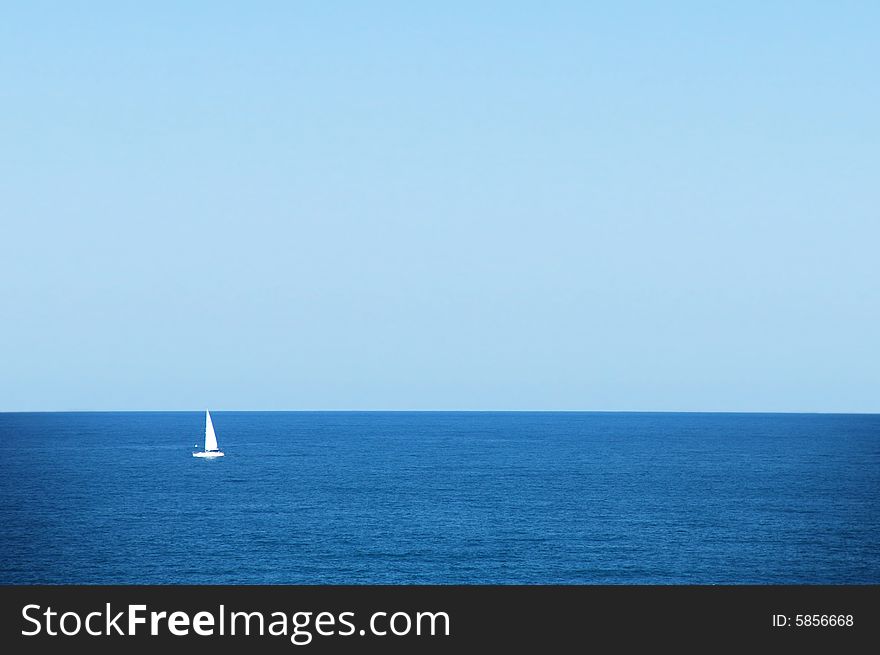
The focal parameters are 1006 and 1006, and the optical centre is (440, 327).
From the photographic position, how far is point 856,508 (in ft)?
506

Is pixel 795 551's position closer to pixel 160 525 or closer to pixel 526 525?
pixel 526 525

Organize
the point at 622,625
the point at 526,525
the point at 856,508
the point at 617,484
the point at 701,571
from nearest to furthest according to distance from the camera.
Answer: the point at 622,625, the point at 701,571, the point at 526,525, the point at 856,508, the point at 617,484

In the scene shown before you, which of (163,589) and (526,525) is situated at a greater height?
(163,589)

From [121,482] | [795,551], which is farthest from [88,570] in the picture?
[121,482]

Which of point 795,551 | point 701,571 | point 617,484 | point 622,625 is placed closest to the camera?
point 622,625

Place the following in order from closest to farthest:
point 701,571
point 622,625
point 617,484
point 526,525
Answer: point 622,625 → point 701,571 → point 526,525 → point 617,484

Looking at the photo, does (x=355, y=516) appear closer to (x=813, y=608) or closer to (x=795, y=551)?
(x=795, y=551)

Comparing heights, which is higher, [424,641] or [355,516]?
[424,641]

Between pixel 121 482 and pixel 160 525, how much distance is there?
6363 cm

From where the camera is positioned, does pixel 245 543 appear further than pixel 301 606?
Yes

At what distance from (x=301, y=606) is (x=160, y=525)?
13461cm

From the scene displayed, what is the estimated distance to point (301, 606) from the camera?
27.9ft

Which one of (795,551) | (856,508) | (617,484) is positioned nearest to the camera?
(795,551)

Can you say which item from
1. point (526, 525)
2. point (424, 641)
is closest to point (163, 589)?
point (424, 641)
